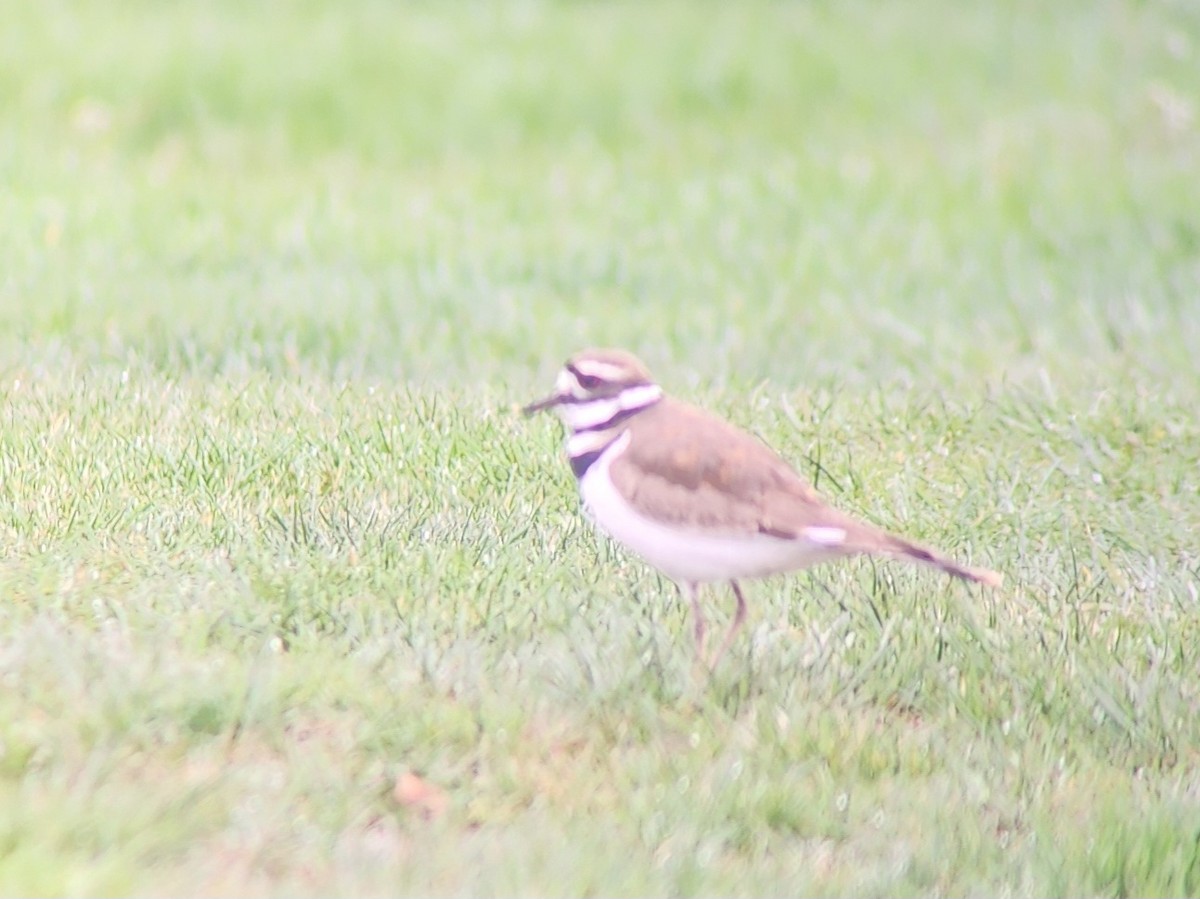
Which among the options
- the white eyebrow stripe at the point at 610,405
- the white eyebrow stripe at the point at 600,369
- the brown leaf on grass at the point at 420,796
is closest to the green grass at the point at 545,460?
the brown leaf on grass at the point at 420,796

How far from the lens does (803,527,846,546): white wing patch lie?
462 cm

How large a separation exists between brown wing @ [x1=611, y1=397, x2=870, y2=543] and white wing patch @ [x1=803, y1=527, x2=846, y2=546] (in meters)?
0.02

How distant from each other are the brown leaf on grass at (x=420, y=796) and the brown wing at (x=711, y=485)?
94 centimetres

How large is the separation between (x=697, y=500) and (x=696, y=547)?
0.42ft

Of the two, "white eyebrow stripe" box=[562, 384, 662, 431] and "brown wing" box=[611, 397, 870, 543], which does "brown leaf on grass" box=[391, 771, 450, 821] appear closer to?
"brown wing" box=[611, 397, 870, 543]

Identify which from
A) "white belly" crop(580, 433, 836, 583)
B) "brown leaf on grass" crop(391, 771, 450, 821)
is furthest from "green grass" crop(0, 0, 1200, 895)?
"white belly" crop(580, 433, 836, 583)

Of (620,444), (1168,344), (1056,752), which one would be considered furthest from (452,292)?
(1056,752)

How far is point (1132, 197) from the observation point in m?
11.2

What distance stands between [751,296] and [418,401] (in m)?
2.89

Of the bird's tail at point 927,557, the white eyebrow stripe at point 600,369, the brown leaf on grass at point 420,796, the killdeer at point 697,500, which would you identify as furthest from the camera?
the white eyebrow stripe at point 600,369

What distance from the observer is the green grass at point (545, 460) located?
4.36m

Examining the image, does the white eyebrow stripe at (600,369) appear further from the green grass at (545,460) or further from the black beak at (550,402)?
the green grass at (545,460)

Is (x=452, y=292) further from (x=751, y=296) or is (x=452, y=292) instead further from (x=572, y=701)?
(x=572, y=701)

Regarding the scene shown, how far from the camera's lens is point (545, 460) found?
6.27m
